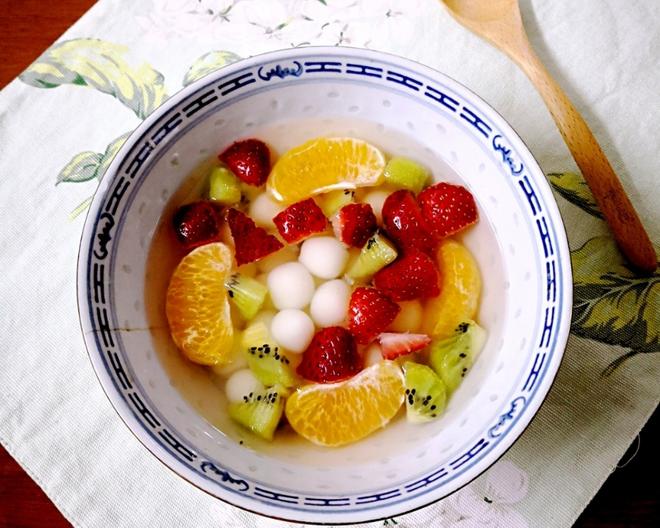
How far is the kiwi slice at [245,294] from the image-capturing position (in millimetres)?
1104

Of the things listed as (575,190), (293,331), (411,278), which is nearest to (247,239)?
(293,331)

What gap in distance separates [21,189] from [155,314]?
405 mm

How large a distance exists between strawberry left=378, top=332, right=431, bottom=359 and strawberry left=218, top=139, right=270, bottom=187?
35 cm

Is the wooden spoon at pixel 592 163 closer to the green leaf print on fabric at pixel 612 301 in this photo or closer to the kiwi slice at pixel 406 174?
the green leaf print on fabric at pixel 612 301

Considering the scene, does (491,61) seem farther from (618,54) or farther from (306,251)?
(306,251)

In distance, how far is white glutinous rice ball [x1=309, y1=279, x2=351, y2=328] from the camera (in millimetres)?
1134

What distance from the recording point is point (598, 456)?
108 centimetres

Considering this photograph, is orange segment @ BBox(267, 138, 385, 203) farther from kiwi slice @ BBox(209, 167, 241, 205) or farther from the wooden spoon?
the wooden spoon

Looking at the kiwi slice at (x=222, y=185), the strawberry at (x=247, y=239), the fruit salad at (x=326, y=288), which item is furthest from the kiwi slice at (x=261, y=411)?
the kiwi slice at (x=222, y=185)

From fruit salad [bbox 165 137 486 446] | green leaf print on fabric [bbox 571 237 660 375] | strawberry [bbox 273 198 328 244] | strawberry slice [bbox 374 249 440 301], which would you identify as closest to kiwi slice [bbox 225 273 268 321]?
fruit salad [bbox 165 137 486 446]

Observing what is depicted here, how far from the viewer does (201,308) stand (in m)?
1.07

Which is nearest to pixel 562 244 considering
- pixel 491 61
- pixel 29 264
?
pixel 491 61

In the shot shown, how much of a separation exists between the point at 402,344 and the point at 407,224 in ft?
0.66

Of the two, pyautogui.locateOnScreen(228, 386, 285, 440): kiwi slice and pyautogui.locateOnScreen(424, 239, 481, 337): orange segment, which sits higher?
pyautogui.locateOnScreen(424, 239, 481, 337): orange segment
